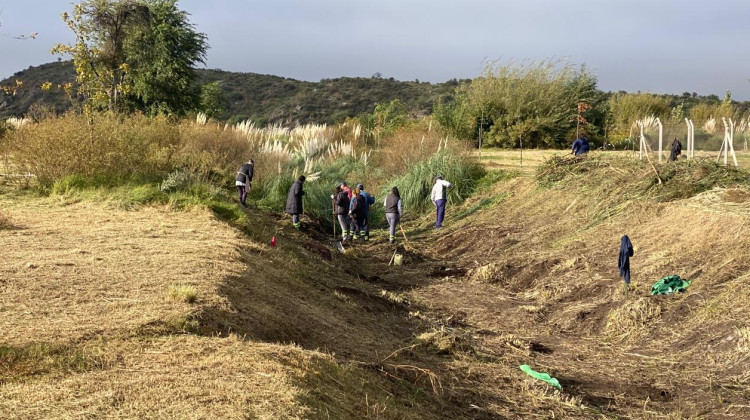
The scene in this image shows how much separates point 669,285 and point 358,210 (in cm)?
986

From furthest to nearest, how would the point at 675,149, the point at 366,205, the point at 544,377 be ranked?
the point at 675,149
the point at 366,205
the point at 544,377

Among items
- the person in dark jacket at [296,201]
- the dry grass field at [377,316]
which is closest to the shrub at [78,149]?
the dry grass field at [377,316]

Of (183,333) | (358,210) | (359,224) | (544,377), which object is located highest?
(183,333)

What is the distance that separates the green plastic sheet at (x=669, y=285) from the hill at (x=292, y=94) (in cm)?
5948

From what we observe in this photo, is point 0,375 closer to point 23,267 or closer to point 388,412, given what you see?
point 388,412

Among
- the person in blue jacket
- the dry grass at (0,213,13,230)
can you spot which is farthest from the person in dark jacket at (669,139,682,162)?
the dry grass at (0,213,13,230)

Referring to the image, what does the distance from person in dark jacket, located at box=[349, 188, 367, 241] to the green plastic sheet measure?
9.55 m

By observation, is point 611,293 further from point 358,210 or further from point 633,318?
point 358,210

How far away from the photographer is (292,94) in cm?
8456

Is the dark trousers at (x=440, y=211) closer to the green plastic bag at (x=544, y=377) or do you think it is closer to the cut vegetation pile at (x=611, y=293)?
the cut vegetation pile at (x=611, y=293)

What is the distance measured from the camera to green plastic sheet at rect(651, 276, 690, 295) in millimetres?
10766

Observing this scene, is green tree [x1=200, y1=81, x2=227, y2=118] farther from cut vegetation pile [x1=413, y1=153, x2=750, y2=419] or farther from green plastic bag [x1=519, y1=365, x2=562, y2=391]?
green plastic bag [x1=519, y1=365, x2=562, y2=391]

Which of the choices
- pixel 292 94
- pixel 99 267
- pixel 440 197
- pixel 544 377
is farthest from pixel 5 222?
pixel 292 94

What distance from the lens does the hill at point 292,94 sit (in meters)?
73.1
